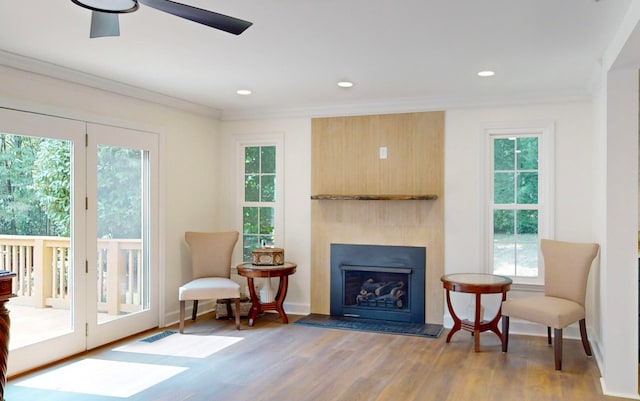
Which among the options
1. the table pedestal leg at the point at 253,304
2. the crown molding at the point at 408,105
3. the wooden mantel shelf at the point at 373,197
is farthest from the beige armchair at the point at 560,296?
the table pedestal leg at the point at 253,304

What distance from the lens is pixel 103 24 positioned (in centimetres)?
243

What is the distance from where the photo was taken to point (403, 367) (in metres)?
4.13

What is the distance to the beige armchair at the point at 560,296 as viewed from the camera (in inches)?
161

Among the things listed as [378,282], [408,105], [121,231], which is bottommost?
[378,282]

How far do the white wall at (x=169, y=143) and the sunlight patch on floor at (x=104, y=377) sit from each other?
1313mm

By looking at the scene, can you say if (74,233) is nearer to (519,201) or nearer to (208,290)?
(208,290)

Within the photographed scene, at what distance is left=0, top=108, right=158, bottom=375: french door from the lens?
3918 mm

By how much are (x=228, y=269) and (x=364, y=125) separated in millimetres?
2190

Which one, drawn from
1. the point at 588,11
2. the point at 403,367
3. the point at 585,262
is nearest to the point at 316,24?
the point at 588,11

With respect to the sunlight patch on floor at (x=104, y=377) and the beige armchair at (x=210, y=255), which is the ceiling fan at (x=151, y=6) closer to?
the sunlight patch on floor at (x=104, y=377)

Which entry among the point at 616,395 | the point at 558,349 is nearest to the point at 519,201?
the point at 558,349

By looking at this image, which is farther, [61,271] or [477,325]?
[477,325]

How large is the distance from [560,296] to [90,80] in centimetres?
446

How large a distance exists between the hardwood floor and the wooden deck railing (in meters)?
0.43
